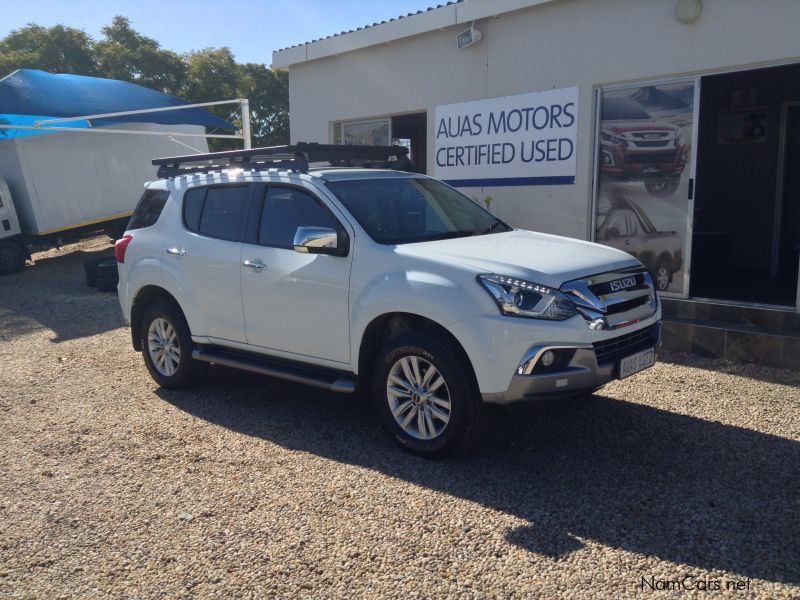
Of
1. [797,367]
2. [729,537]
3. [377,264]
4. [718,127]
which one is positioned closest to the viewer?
[729,537]

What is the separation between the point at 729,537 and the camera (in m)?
3.50

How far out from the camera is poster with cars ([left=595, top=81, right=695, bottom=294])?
740cm

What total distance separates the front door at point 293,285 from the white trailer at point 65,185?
383 inches

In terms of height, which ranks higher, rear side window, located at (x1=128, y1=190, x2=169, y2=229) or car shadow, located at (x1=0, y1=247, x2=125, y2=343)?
rear side window, located at (x1=128, y1=190, x2=169, y2=229)

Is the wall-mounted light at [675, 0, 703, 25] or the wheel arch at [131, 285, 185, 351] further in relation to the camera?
the wall-mounted light at [675, 0, 703, 25]

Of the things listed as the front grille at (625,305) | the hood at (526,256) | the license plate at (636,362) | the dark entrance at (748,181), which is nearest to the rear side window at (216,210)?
the hood at (526,256)

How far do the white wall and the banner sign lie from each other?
0.40 ft

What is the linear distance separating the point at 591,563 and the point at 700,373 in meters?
3.69

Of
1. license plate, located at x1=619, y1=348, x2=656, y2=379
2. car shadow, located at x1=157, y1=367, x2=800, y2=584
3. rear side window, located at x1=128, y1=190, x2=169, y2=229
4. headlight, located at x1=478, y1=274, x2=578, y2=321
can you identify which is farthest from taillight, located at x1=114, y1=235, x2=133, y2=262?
license plate, located at x1=619, y1=348, x2=656, y2=379

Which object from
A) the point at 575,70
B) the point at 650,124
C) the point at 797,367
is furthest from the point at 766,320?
the point at 575,70

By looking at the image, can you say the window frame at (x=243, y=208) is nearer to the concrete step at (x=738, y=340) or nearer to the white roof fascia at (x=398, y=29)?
the concrete step at (x=738, y=340)

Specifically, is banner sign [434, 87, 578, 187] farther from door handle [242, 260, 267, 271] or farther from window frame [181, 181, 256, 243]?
door handle [242, 260, 267, 271]

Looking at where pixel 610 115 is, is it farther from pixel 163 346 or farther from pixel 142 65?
pixel 142 65

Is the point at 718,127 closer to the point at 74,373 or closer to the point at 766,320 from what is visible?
the point at 766,320
